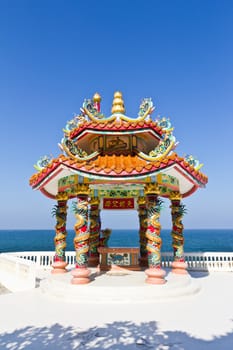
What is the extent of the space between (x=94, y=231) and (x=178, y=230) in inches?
188

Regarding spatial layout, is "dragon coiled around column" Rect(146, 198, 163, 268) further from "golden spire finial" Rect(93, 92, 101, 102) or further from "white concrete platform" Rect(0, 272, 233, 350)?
"golden spire finial" Rect(93, 92, 101, 102)

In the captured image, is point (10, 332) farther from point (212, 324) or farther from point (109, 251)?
point (109, 251)

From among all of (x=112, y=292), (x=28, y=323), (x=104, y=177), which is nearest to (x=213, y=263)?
(x=112, y=292)

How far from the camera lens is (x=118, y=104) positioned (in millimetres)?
13367

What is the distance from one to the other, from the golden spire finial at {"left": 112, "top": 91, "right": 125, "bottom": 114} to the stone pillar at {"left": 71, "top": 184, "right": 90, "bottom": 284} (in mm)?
4909

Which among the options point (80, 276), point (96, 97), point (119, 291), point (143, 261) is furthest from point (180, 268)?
point (96, 97)

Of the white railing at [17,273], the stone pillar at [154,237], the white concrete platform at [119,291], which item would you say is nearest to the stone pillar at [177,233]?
the white concrete platform at [119,291]

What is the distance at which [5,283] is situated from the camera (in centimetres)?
1437

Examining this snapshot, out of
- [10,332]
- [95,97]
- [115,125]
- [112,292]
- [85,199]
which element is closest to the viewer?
[10,332]

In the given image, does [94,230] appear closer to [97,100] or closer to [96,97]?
[97,100]

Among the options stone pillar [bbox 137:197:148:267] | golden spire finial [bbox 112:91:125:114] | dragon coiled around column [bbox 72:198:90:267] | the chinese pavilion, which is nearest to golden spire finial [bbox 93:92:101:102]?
the chinese pavilion

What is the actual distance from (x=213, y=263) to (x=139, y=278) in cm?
678

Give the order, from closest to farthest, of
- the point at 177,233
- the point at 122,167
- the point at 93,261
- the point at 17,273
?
the point at 122,167, the point at 177,233, the point at 17,273, the point at 93,261

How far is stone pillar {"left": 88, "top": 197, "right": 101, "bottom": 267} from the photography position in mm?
14164
